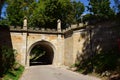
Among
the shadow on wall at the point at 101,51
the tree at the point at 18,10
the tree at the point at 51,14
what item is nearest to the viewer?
the shadow on wall at the point at 101,51

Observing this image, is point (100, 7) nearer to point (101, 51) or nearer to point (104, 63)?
point (101, 51)

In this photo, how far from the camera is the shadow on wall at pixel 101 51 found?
1885 cm

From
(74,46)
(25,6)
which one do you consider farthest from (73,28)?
(25,6)

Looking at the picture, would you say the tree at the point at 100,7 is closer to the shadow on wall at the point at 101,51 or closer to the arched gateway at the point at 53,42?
the arched gateway at the point at 53,42

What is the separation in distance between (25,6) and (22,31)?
43.0ft

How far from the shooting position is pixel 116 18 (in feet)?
70.8

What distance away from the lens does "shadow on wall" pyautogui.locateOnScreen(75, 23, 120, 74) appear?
18.9 meters

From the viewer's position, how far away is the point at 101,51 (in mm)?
22984

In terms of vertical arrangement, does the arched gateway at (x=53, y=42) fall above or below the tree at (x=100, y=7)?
below

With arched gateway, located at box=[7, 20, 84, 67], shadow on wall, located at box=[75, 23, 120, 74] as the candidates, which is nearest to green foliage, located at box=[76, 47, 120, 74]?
shadow on wall, located at box=[75, 23, 120, 74]

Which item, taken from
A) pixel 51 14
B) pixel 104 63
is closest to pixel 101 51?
pixel 104 63

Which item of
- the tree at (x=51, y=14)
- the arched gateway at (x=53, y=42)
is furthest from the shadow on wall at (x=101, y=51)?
the tree at (x=51, y=14)

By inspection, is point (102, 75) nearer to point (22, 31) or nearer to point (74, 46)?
point (74, 46)

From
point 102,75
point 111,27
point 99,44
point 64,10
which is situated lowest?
point 102,75
